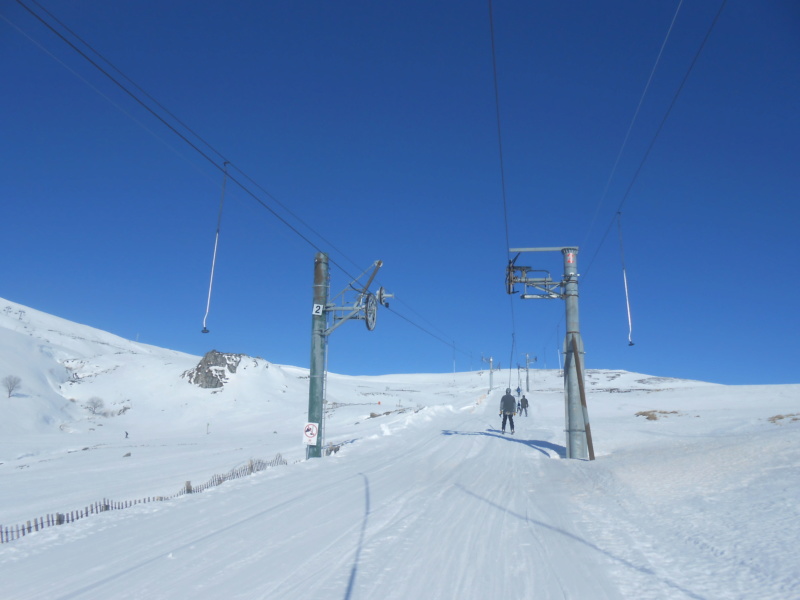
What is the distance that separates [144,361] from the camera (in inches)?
2943

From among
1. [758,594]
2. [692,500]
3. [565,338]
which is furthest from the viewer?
[565,338]

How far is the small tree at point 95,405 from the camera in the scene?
57116 millimetres

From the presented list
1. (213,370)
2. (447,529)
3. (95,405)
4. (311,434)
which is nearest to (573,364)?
(311,434)

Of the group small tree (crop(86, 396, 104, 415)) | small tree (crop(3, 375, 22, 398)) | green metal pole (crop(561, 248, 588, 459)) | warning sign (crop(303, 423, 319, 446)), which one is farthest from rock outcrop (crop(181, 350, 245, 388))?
green metal pole (crop(561, 248, 588, 459))

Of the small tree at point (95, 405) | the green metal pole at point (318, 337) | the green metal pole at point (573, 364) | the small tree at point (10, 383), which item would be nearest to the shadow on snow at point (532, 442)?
the green metal pole at point (573, 364)

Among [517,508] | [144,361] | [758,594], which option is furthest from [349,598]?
[144,361]

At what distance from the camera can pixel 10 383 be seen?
53.1 metres

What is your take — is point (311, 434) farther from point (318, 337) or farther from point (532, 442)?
point (532, 442)

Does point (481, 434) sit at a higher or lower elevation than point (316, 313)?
lower

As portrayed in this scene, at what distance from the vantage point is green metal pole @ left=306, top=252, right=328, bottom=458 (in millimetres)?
18438

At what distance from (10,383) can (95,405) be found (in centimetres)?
822

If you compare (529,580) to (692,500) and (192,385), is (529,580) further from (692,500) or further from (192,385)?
(192,385)

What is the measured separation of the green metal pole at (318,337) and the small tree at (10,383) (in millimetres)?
48952

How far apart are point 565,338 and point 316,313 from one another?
333 inches
